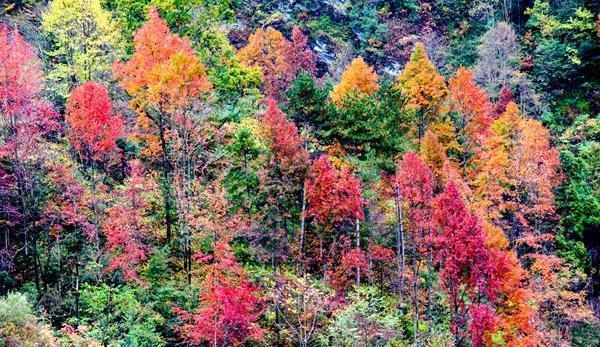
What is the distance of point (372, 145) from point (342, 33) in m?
44.1

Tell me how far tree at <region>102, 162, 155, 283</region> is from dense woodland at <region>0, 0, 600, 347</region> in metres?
0.14

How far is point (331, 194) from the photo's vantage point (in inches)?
1356

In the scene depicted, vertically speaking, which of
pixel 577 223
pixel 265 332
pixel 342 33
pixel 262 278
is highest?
pixel 342 33

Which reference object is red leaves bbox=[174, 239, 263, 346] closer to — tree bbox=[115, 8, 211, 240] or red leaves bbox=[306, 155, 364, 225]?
tree bbox=[115, 8, 211, 240]

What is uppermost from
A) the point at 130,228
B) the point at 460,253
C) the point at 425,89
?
the point at 425,89

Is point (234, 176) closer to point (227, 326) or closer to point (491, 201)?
point (227, 326)

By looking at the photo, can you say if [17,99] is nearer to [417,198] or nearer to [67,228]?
[67,228]

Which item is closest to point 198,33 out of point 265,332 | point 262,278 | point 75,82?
point 75,82

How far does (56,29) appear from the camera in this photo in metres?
41.8

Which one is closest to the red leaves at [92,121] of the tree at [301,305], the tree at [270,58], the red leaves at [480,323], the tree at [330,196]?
the tree at [330,196]

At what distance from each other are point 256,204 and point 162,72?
31.4 ft

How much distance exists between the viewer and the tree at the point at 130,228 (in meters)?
29.5

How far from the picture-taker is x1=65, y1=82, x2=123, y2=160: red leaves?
30.6 meters

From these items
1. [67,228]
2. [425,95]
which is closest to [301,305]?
[67,228]
